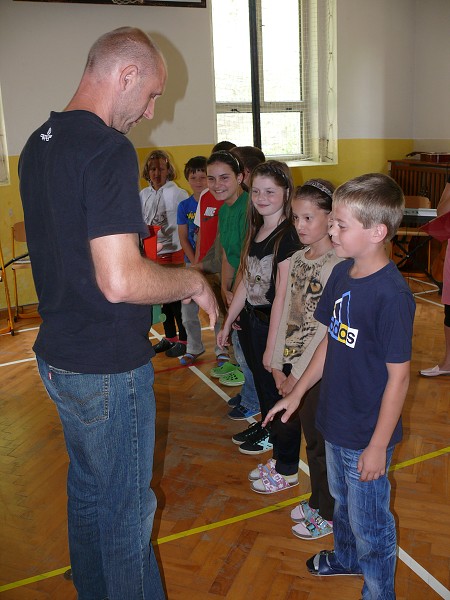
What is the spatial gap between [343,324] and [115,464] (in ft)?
2.66

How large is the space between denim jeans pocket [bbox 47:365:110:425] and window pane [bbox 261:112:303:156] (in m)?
7.29

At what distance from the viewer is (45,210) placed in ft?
5.16

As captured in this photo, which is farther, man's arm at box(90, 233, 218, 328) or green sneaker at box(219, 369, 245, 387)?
green sneaker at box(219, 369, 245, 387)

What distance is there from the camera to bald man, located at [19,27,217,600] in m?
1.47

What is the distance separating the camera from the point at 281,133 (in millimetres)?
8602

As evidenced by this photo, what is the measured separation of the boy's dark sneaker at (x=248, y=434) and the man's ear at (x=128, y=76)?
2.30 m

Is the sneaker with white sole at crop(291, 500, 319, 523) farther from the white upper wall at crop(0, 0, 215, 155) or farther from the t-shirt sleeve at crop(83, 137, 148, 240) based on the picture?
the white upper wall at crop(0, 0, 215, 155)

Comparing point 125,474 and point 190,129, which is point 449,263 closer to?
point 125,474

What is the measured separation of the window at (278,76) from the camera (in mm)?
7883

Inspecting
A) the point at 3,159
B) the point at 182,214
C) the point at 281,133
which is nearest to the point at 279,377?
the point at 182,214

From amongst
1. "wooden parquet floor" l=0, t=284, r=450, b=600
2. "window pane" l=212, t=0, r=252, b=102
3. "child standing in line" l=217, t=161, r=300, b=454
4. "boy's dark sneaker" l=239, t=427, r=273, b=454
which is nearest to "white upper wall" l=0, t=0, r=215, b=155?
"window pane" l=212, t=0, r=252, b=102

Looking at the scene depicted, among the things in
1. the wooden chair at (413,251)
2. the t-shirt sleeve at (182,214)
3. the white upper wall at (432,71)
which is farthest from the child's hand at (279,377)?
the white upper wall at (432,71)

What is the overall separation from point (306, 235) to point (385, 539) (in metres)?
1.19

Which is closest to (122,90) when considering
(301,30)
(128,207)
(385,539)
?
(128,207)
